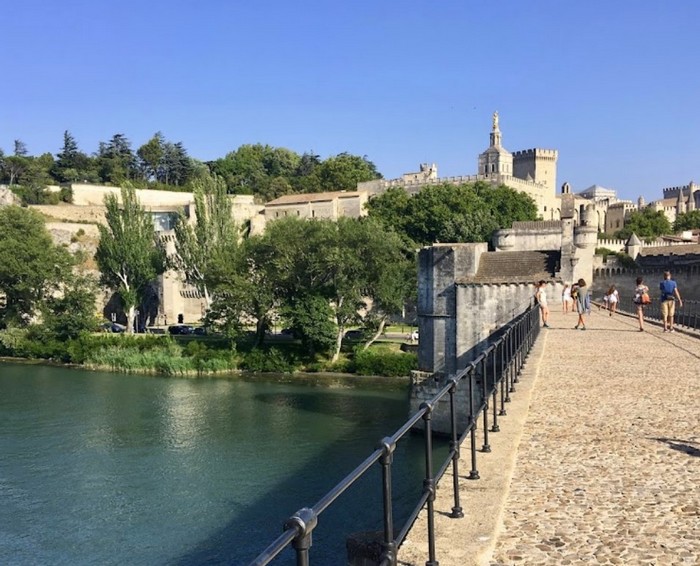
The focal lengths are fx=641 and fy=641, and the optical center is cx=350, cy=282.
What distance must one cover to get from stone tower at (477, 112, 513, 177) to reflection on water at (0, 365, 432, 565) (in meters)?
61.4

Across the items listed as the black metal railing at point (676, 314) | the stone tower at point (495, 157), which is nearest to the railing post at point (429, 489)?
the black metal railing at point (676, 314)

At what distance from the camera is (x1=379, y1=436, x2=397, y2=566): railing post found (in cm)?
298

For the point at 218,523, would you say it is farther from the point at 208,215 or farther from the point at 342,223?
the point at 208,215

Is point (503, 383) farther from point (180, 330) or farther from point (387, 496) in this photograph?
point (180, 330)

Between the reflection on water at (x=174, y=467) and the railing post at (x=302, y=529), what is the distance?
38.7ft

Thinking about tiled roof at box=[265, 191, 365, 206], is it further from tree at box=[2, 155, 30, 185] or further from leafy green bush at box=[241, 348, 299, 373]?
tree at box=[2, 155, 30, 185]

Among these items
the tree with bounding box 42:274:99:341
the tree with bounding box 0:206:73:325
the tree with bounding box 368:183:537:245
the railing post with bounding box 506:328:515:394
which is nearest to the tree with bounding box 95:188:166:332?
the tree with bounding box 42:274:99:341

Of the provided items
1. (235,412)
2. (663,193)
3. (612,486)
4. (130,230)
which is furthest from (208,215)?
(663,193)

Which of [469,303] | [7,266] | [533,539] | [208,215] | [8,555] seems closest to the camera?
[533,539]

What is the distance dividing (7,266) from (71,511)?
107ft

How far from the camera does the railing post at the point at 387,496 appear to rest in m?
2.98

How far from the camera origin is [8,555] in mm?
13836

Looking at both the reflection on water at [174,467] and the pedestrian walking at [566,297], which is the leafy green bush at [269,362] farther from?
the pedestrian walking at [566,297]

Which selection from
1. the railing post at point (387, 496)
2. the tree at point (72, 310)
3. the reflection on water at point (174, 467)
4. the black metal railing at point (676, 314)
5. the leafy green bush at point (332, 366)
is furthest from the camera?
the tree at point (72, 310)
